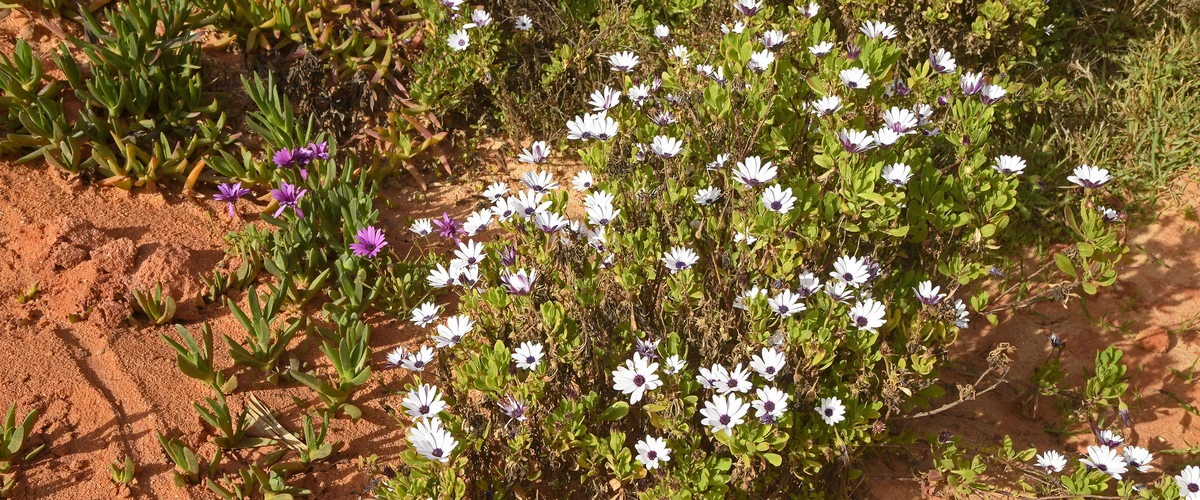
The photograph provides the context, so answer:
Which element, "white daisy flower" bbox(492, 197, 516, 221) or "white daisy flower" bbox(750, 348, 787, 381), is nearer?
"white daisy flower" bbox(750, 348, 787, 381)

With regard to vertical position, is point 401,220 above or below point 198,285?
above

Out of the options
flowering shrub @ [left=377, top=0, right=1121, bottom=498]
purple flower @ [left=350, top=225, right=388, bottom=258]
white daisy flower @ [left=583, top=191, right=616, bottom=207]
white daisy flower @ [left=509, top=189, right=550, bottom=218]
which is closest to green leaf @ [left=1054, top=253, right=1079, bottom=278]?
flowering shrub @ [left=377, top=0, right=1121, bottom=498]


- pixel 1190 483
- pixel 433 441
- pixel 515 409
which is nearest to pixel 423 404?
pixel 433 441

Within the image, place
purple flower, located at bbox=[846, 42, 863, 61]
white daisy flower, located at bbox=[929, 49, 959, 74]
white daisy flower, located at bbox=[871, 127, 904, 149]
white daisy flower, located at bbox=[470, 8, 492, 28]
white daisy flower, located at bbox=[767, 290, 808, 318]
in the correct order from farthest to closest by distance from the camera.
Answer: white daisy flower, located at bbox=[470, 8, 492, 28] → white daisy flower, located at bbox=[929, 49, 959, 74] → purple flower, located at bbox=[846, 42, 863, 61] → white daisy flower, located at bbox=[871, 127, 904, 149] → white daisy flower, located at bbox=[767, 290, 808, 318]

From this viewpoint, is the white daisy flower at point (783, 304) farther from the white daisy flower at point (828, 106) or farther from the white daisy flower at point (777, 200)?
the white daisy flower at point (828, 106)

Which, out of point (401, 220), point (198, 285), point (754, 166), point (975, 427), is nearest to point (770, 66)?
point (754, 166)

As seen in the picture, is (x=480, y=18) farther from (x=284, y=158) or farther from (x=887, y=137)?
(x=887, y=137)

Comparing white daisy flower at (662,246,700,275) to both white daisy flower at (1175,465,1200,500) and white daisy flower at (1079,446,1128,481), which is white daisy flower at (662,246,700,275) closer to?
white daisy flower at (1079,446,1128,481)

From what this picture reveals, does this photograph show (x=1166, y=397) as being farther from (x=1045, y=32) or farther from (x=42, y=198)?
(x=42, y=198)
